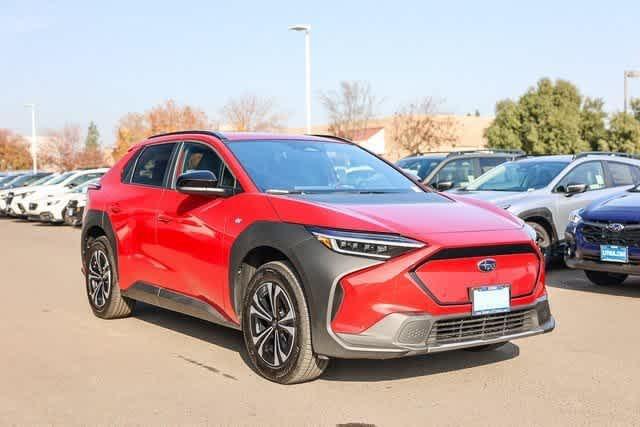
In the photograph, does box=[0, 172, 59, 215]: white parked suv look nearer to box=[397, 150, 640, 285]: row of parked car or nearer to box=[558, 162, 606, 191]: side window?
box=[397, 150, 640, 285]: row of parked car

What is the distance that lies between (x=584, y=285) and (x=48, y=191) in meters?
18.5

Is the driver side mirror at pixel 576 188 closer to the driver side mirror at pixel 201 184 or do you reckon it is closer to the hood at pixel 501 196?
the hood at pixel 501 196

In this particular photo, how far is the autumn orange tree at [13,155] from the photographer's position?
86250 mm

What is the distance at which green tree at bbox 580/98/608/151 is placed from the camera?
5762 cm

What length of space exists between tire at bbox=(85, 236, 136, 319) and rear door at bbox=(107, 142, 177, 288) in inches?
9.3

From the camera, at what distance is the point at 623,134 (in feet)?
174

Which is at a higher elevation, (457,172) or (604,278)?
(457,172)

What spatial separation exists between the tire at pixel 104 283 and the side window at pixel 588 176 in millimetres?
6810

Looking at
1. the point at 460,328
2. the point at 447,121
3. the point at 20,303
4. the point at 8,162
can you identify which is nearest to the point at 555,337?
the point at 460,328

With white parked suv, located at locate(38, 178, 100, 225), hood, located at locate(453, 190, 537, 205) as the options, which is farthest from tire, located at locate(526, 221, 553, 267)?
white parked suv, located at locate(38, 178, 100, 225)

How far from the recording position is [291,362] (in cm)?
551

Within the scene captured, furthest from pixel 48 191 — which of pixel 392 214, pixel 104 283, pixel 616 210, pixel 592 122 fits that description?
pixel 592 122

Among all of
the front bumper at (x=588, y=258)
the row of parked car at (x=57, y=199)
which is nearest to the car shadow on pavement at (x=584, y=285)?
the front bumper at (x=588, y=258)

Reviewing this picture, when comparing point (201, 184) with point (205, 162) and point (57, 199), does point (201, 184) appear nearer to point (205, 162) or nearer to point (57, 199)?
point (205, 162)
